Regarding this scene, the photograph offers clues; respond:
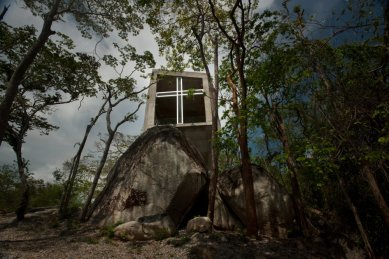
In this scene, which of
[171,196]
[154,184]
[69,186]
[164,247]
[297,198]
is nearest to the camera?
[164,247]

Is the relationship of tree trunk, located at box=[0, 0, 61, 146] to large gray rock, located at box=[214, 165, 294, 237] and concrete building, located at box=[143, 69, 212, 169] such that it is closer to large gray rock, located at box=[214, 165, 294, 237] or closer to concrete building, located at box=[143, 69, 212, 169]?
concrete building, located at box=[143, 69, 212, 169]

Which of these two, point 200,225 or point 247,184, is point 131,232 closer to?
point 200,225

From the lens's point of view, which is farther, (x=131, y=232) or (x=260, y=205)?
(x=260, y=205)

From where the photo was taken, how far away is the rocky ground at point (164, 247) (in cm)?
818

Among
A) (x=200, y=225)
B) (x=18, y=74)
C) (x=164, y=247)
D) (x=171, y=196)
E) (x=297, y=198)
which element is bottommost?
(x=164, y=247)

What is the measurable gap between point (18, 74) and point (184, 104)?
14.4 metres

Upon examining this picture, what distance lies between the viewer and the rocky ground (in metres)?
8.18

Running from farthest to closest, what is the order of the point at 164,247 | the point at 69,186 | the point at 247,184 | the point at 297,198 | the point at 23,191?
the point at 69,186 → the point at 23,191 → the point at 297,198 → the point at 247,184 → the point at 164,247

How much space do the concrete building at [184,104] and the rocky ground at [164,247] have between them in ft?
30.8

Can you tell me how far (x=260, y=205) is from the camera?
36.8 ft

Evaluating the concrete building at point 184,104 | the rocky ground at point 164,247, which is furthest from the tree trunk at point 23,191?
the concrete building at point 184,104

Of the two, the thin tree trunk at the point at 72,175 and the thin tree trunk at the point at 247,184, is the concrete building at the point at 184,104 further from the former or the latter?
the thin tree trunk at the point at 247,184

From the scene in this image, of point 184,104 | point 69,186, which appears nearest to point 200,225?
point 69,186

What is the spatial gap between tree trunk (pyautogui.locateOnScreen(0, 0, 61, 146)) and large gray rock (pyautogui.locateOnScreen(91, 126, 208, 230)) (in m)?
5.36
